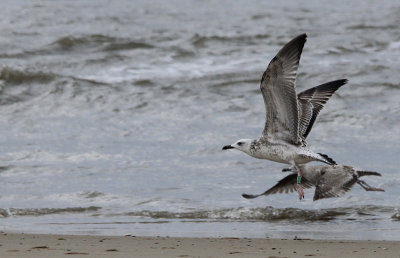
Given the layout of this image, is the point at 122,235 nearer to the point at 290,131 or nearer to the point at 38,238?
the point at 38,238

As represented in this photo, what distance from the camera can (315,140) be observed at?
9.36 m

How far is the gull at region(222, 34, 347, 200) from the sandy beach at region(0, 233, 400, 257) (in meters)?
1.21

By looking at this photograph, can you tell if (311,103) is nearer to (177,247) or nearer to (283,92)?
(283,92)

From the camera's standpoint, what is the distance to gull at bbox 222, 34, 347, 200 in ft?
21.2

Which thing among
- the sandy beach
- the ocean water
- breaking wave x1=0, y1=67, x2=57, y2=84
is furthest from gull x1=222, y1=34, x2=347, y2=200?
breaking wave x1=0, y1=67, x2=57, y2=84

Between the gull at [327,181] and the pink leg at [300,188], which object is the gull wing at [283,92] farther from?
the gull at [327,181]

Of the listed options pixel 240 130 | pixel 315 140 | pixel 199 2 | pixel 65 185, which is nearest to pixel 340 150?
pixel 315 140

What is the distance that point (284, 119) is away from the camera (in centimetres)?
680

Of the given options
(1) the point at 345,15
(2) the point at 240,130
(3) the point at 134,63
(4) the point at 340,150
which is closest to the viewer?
(4) the point at 340,150

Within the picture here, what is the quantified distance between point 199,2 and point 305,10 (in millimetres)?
2649

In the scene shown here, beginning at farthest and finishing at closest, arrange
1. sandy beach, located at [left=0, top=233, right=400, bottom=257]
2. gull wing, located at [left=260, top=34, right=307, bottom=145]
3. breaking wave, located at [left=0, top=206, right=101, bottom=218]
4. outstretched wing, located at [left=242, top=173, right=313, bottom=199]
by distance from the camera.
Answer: outstretched wing, located at [left=242, top=173, right=313, bottom=199]
breaking wave, located at [left=0, top=206, right=101, bottom=218]
gull wing, located at [left=260, top=34, right=307, bottom=145]
sandy beach, located at [left=0, top=233, right=400, bottom=257]

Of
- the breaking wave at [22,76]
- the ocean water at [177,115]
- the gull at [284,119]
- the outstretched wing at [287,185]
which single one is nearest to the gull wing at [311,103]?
the gull at [284,119]

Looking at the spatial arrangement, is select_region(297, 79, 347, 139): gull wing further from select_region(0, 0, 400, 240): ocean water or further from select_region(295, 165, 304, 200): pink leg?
select_region(0, 0, 400, 240): ocean water

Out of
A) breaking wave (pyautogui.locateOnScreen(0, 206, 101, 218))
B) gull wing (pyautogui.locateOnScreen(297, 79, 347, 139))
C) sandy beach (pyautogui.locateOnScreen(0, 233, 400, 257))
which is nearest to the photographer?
sandy beach (pyautogui.locateOnScreen(0, 233, 400, 257))
